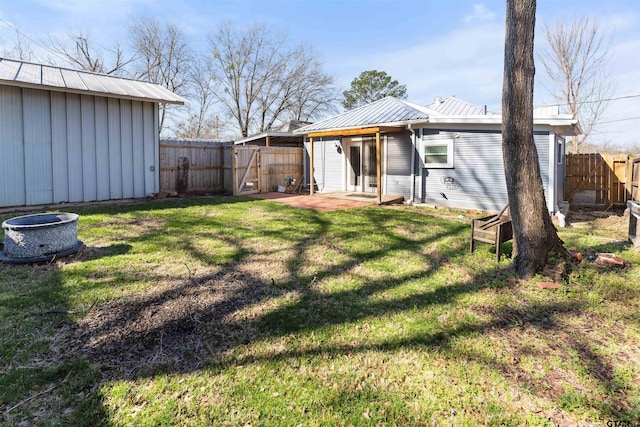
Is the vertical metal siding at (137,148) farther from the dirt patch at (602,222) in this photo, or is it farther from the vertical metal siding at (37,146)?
the dirt patch at (602,222)

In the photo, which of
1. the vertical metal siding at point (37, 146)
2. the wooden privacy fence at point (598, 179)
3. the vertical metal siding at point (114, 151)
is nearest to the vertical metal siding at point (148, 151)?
the vertical metal siding at point (114, 151)

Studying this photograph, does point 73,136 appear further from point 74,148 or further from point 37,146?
point 37,146

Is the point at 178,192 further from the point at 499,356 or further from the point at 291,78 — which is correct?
the point at 291,78

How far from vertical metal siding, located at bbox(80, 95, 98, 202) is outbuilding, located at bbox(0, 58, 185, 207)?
2 cm

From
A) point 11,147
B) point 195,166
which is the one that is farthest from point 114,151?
point 195,166

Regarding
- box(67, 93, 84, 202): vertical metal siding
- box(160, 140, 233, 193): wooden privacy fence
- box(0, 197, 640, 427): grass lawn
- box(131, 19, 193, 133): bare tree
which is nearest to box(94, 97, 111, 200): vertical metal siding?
box(67, 93, 84, 202): vertical metal siding

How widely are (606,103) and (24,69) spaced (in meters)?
25.3

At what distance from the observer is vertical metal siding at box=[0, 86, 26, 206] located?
787 cm

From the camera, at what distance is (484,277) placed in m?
4.21

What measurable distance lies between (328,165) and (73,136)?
764cm

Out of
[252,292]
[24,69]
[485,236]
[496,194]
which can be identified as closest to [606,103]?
[496,194]

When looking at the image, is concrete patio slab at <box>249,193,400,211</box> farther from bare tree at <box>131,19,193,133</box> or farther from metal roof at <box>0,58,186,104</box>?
bare tree at <box>131,19,193,133</box>

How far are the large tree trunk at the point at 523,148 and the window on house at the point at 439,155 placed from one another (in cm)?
566

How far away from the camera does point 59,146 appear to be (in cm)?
862
